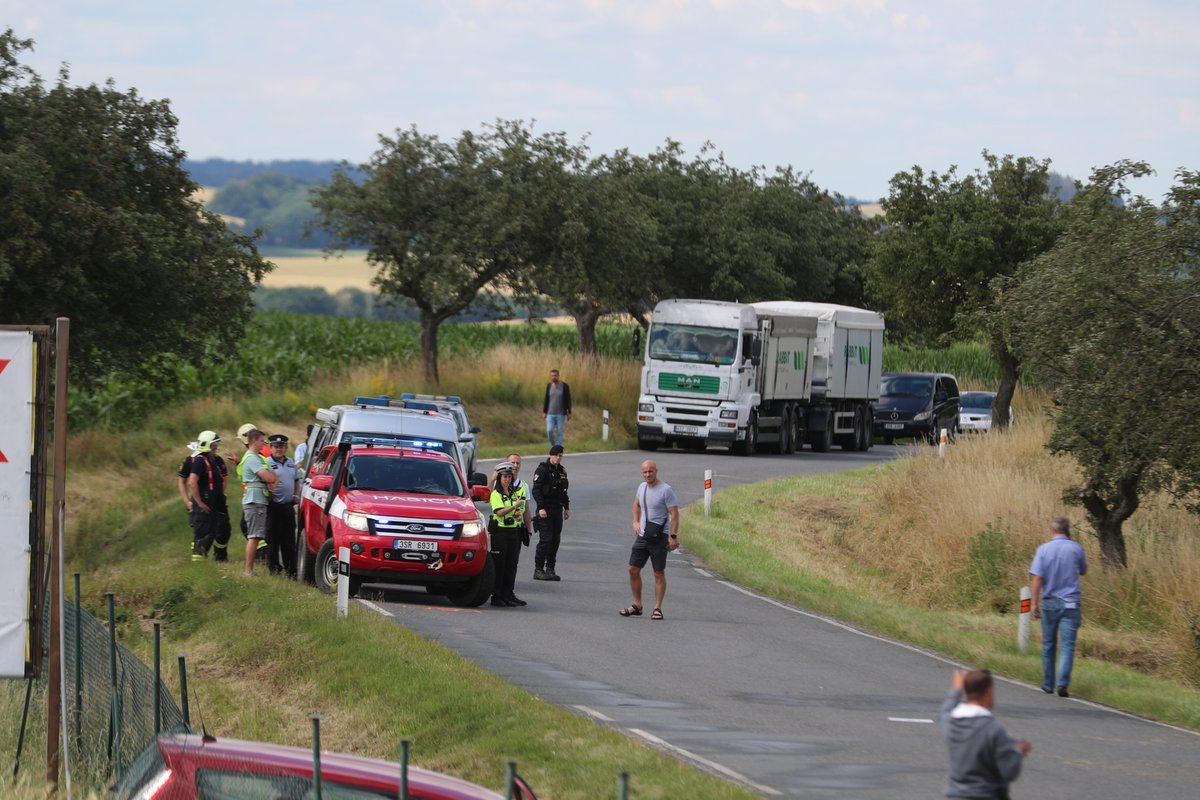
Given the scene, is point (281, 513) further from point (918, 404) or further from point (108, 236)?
point (918, 404)

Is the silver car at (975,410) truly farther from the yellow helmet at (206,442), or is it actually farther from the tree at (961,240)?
the yellow helmet at (206,442)

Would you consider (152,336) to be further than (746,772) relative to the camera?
Yes

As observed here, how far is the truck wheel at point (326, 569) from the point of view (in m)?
18.5

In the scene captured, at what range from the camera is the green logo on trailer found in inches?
1575

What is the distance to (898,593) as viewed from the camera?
1017 inches

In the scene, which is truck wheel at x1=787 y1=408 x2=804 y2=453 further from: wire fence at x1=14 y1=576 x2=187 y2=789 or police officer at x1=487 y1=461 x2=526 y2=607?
wire fence at x1=14 y1=576 x2=187 y2=789

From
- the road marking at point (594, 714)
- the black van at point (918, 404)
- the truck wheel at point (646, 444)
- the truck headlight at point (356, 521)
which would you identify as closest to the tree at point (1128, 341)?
the truck headlight at point (356, 521)

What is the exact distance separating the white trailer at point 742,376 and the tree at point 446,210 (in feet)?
13.2

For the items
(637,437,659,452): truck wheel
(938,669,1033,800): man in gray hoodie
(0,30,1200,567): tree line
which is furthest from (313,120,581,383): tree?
(938,669,1033,800): man in gray hoodie

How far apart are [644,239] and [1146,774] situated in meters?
32.4

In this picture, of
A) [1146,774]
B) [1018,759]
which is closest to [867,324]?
[1146,774]

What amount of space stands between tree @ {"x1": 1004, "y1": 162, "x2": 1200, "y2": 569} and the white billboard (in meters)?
13.7

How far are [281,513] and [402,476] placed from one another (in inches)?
71.8

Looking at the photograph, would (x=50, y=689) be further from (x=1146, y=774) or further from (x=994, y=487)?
(x=994, y=487)
